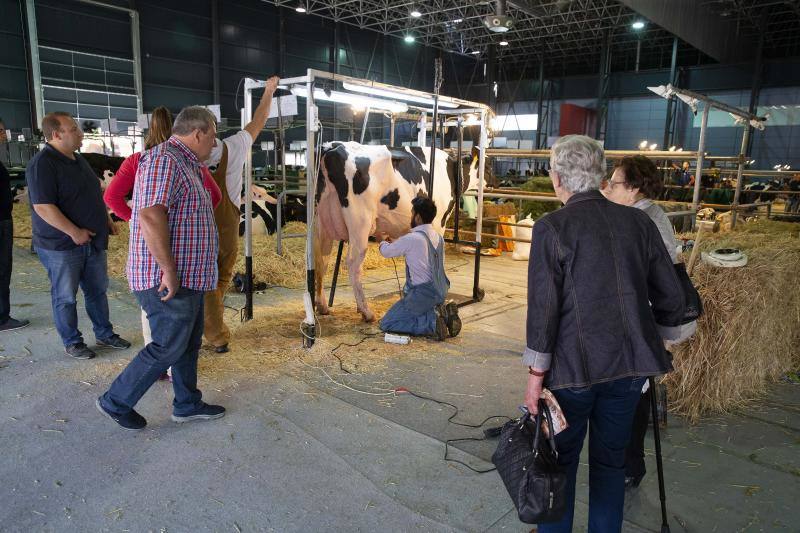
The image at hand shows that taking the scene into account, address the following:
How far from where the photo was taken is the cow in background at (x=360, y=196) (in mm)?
5363

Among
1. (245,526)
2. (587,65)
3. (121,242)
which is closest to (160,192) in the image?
(245,526)

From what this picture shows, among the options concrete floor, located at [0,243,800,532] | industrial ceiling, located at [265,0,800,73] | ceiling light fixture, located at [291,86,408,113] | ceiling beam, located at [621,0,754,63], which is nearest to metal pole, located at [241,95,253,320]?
ceiling light fixture, located at [291,86,408,113]

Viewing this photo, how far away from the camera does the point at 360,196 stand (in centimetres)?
539

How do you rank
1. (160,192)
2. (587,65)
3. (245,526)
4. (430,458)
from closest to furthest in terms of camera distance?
(245,526) → (160,192) → (430,458) → (587,65)

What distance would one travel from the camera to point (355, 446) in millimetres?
3021

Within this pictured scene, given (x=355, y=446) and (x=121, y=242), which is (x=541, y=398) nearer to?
(x=355, y=446)

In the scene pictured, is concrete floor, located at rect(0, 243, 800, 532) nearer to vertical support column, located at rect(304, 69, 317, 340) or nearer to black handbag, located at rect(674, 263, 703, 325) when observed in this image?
vertical support column, located at rect(304, 69, 317, 340)

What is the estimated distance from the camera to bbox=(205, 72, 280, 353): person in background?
13.3 feet

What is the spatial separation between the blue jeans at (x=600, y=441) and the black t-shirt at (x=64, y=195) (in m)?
3.89

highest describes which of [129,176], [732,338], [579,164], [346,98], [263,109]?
[346,98]

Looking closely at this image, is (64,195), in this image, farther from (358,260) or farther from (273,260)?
(273,260)

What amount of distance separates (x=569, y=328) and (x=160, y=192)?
2119 mm

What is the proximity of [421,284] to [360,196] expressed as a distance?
1205 millimetres

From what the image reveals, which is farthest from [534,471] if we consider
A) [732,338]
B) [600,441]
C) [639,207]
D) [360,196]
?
[360,196]
